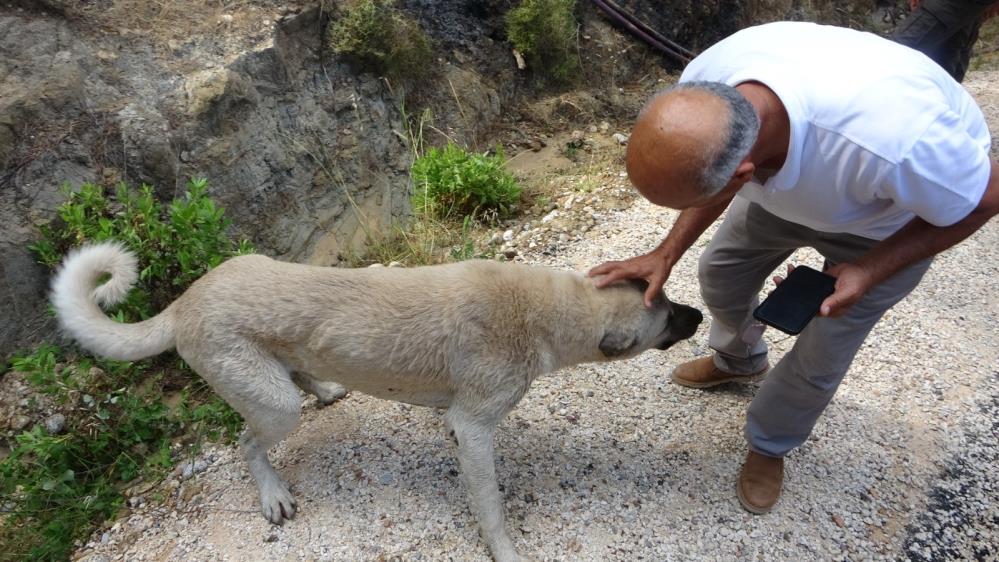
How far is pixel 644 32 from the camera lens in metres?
9.10

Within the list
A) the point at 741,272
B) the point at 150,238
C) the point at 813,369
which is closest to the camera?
the point at 813,369

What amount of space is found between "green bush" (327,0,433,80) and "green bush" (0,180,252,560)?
2739mm

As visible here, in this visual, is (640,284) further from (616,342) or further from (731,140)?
(731,140)

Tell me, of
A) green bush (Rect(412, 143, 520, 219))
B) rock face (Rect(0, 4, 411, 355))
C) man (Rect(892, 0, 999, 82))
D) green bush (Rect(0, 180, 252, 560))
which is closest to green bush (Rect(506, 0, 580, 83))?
rock face (Rect(0, 4, 411, 355))

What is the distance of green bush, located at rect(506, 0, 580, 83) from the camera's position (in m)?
7.84

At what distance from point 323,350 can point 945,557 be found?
11.4 ft

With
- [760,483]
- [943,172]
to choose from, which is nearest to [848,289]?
[943,172]

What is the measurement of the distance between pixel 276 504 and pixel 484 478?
1236 millimetres

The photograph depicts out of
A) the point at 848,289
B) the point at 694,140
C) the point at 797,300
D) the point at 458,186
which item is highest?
the point at 694,140

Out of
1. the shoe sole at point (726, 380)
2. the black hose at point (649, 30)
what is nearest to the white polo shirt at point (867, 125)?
the shoe sole at point (726, 380)

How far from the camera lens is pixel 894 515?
11.0 ft

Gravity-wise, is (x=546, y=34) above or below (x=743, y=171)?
below

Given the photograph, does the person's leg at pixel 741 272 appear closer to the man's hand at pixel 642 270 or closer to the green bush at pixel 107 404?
the man's hand at pixel 642 270

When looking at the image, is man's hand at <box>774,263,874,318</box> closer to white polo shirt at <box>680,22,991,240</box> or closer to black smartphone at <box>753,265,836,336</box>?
black smartphone at <box>753,265,836,336</box>
